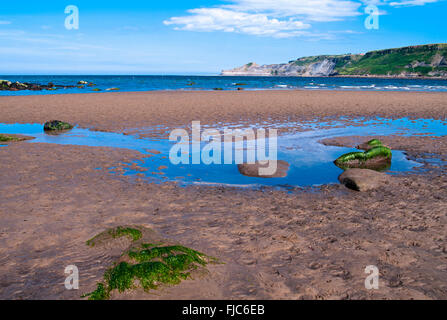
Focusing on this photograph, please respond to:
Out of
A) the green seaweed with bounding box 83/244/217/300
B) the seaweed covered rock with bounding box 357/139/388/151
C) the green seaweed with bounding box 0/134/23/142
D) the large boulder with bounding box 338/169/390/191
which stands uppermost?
the green seaweed with bounding box 0/134/23/142

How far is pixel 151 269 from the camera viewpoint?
14.8ft

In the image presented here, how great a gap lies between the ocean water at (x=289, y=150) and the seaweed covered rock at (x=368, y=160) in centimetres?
34

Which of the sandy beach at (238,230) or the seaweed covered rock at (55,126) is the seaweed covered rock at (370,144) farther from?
the seaweed covered rock at (55,126)

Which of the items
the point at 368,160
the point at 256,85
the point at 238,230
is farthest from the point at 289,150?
the point at 256,85

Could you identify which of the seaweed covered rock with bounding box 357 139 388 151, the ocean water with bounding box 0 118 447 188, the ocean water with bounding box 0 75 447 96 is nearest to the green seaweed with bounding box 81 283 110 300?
the ocean water with bounding box 0 118 447 188

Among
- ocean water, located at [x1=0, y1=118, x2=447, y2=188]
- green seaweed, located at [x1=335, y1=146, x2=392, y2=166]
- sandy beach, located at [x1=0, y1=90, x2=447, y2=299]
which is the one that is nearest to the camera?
sandy beach, located at [x1=0, y1=90, x2=447, y2=299]

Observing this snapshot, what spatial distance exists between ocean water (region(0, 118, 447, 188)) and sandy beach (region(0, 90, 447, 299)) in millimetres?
730

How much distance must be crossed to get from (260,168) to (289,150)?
132 inches

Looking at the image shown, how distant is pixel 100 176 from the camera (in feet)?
32.0

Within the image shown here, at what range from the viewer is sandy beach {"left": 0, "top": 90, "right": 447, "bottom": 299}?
4.53 metres

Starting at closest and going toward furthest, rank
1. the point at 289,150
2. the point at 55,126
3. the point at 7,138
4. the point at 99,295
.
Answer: the point at 99,295
the point at 289,150
the point at 7,138
the point at 55,126

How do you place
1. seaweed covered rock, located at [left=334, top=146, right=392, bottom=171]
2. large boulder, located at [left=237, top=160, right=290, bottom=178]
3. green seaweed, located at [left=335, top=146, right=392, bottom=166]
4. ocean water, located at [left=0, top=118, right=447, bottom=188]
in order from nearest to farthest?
1. ocean water, located at [left=0, top=118, right=447, bottom=188]
2. large boulder, located at [left=237, top=160, right=290, bottom=178]
3. seaweed covered rock, located at [left=334, top=146, right=392, bottom=171]
4. green seaweed, located at [left=335, top=146, right=392, bottom=166]

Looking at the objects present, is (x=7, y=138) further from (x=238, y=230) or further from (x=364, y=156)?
(x=364, y=156)

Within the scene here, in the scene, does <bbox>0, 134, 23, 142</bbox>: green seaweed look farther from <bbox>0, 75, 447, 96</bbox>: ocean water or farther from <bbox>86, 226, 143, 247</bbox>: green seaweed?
<bbox>0, 75, 447, 96</bbox>: ocean water
